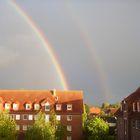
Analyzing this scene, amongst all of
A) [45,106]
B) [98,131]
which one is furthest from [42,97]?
[98,131]

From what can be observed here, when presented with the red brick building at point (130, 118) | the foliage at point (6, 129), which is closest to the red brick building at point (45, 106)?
the red brick building at point (130, 118)

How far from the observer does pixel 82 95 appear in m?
102

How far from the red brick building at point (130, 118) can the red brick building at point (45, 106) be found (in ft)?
68.3

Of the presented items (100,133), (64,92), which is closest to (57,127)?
(100,133)

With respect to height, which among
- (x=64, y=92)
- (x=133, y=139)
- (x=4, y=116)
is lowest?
(x=133, y=139)

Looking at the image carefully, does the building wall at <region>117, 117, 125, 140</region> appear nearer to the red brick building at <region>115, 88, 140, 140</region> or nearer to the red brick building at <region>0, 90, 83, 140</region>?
the red brick building at <region>115, 88, 140, 140</region>

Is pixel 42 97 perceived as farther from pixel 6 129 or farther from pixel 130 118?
pixel 6 129

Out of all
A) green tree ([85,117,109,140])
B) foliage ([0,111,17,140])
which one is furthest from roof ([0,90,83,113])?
foliage ([0,111,17,140])

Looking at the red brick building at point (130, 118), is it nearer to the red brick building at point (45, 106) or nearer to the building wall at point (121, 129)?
the building wall at point (121, 129)

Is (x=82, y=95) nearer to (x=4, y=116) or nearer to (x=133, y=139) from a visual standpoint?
(x=133, y=139)

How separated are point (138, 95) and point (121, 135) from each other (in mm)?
10392

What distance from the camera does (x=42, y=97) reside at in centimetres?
10131

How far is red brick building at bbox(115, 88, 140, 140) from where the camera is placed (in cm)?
6334

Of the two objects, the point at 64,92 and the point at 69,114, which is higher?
the point at 64,92
